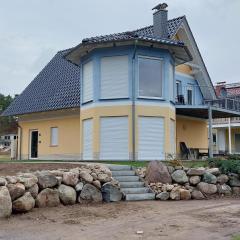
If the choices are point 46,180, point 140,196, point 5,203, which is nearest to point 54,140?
point 140,196

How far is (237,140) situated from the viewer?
45.6 m

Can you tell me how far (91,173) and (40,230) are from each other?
4398mm

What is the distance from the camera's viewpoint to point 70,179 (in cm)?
1227

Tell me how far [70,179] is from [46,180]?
2.72 feet

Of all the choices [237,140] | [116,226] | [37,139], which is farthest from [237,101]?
[116,226]

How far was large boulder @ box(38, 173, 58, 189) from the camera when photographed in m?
11.6

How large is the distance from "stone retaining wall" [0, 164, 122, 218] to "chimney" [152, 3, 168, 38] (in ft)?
44.0

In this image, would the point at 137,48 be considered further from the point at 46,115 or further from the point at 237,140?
the point at 237,140

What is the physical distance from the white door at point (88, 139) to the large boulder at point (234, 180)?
779 cm

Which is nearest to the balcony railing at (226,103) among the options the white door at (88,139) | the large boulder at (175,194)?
the white door at (88,139)

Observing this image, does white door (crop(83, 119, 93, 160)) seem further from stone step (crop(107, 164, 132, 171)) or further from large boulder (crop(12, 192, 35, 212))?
large boulder (crop(12, 192, 35, 212))

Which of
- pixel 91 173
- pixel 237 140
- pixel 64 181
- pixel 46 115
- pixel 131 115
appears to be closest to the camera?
pixel 64 181

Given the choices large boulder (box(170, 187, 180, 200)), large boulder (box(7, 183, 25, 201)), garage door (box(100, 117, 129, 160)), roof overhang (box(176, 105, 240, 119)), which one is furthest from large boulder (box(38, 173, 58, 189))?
roof overhang (box(176, 105, 240, 119))

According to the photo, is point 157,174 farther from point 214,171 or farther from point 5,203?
point 5,203
